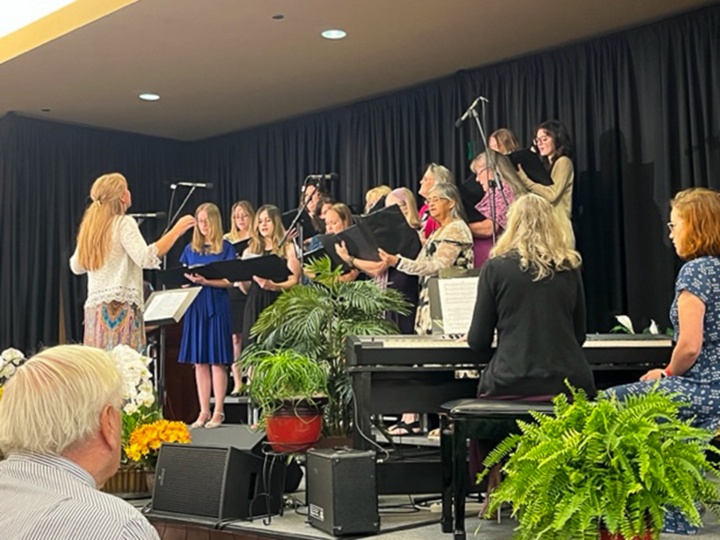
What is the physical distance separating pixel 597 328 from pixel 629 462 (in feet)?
13.9

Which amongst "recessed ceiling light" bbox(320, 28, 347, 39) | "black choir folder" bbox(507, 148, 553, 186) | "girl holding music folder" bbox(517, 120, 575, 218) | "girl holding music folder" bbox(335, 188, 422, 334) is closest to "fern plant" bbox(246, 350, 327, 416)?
"girl holding music folder" bbox(335, 188, 422, 334)

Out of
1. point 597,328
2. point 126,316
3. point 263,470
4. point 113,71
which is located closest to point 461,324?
point 263,470

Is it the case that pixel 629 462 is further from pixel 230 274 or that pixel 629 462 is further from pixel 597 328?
pixel 597 328

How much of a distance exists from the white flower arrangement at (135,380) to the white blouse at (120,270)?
95 centimetres

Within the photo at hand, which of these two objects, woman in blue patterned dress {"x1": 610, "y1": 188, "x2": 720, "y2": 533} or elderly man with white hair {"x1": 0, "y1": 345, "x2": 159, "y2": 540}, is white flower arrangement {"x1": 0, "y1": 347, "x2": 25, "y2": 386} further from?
elderly man with white hair {"x1": 0, "y1": 345, "x2": 159, "y2": 540}

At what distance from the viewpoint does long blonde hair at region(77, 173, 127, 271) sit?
4859 millimetres

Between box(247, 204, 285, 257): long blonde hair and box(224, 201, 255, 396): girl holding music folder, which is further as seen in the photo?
box(224, 201, 255, 396): girl holding music folder

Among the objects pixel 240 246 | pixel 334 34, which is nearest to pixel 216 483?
pixel 240 246

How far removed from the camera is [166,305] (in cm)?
524

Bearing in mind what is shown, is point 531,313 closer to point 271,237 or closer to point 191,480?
point 191,480

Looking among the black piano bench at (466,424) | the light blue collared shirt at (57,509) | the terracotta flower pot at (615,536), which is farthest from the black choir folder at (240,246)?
the light blue collared shirt at (57,509)

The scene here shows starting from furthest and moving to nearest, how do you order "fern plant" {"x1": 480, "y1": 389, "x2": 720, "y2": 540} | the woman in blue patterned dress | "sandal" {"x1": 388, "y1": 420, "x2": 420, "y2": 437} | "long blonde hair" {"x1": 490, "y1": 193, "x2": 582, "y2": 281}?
"sandal" {"x1": 388, "y1": 420, "x2": 420, "y2": 437} < "long blonde hair" {"x1": 490, "y1": 193, "x2": 582, "y2": 281} < the woman in blue patterned dress < "fern plant" {"x1": 480, "y1": 389, "x2": 720, "y2": 540}

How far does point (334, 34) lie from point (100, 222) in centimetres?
207

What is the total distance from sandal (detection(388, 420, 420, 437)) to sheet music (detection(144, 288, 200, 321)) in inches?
49.2
